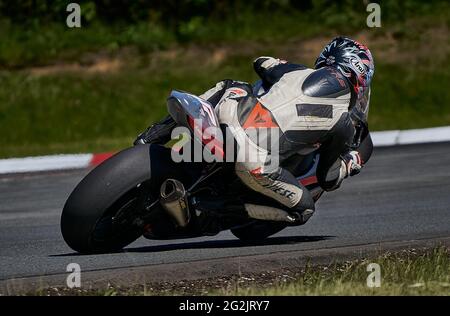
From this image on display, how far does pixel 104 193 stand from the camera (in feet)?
19.3

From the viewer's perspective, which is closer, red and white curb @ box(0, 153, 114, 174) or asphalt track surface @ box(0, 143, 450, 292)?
asphalt track surface @ box(0, 143, 450, 292)

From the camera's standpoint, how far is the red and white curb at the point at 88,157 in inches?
493

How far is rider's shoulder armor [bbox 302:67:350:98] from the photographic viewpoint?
629 centimetres

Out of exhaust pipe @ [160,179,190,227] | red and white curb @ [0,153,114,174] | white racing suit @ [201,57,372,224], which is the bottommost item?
red and white curb @ [0,153,114,174]

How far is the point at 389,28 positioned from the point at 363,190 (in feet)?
29.9

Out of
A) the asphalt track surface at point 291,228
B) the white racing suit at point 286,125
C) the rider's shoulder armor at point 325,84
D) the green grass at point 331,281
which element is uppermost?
the rider's shoulder armor at point 325,84

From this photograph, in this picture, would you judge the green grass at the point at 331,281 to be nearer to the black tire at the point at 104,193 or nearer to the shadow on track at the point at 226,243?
the black tire at the point at 104,193

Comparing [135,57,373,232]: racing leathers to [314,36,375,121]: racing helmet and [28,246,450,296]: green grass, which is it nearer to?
[314,36,375,121]: racing helmet

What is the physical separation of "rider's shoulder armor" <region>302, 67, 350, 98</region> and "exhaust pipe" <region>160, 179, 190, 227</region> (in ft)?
3.30

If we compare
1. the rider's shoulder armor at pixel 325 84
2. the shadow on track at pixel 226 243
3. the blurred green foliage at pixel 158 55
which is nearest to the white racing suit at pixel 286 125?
the rider's shoulder armor at pixel 325 84

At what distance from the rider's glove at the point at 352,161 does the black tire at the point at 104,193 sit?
144 cm

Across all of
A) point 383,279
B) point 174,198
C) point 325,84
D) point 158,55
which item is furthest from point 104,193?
point 158,55

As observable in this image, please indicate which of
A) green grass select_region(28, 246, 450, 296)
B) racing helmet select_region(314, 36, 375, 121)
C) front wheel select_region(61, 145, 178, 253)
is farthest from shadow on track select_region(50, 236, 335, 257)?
racing helmet select_region(314, 36, 375, 121)
